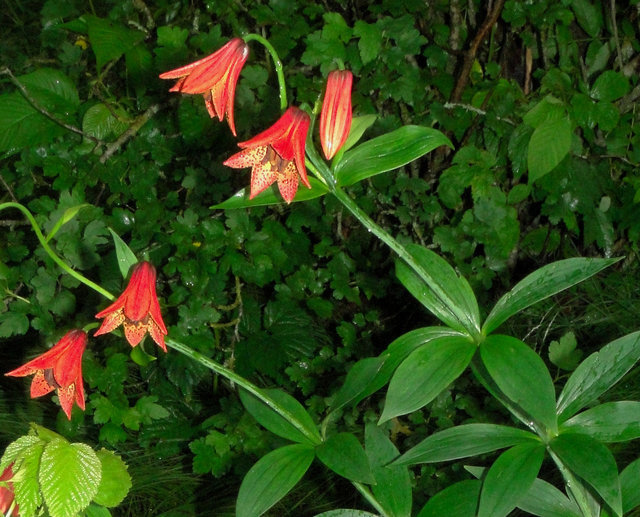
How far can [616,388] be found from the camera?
4.88ft

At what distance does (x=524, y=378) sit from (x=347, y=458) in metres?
0.21

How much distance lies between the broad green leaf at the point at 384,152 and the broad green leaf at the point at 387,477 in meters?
0.33

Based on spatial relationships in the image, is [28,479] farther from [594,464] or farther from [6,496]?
[594,464]

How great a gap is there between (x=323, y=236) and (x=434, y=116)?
1.23ft

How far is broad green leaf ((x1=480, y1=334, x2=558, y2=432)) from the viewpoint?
74 centimetres

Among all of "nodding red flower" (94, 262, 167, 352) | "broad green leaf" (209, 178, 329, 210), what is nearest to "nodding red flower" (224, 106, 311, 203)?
"broad green leaf" (209, 178, 329, 210)

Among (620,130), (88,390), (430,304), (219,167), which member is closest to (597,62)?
(620,130)

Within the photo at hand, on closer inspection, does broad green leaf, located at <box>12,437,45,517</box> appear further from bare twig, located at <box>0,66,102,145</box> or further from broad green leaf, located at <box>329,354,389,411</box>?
bare twig, located at <box>0,66,102,145</box>

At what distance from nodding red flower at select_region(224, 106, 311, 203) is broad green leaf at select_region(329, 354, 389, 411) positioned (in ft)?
0.67

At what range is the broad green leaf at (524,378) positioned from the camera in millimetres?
740

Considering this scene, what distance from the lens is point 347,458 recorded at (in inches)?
32.6

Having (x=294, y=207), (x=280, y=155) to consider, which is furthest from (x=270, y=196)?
(x=294, y=207)

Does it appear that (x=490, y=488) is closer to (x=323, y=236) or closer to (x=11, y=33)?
(x=323, y=236)

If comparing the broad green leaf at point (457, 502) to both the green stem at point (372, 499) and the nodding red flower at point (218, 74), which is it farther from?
the nodding red flower at point (218, 74)
